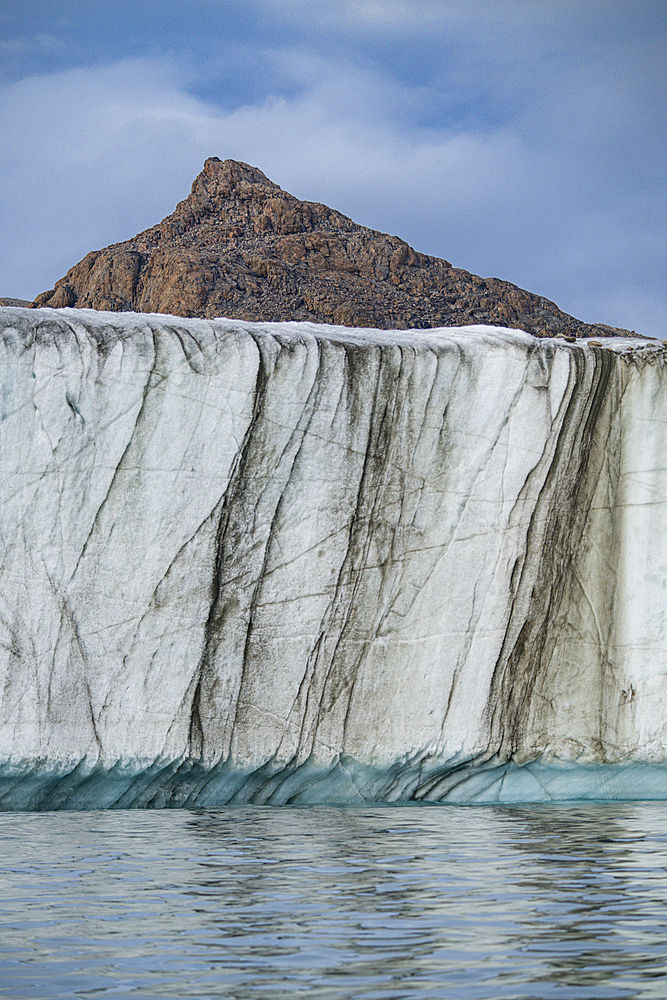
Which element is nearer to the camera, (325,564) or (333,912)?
(333,912)

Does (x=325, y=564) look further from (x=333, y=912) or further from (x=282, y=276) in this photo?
(x=282, y=276)

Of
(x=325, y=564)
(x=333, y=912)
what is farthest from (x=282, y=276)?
(x=333, y=912)

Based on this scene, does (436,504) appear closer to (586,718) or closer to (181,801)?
(586,718)

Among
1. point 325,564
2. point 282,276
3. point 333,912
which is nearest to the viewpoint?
point 333,912

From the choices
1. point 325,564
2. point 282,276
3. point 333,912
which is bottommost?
point 333,912

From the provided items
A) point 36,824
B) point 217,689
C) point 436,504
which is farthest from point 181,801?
point 436,504

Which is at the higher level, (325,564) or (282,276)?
(282,276)

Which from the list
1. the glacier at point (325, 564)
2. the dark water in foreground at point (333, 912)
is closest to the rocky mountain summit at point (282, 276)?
the glacier at point (325, 564)
